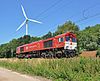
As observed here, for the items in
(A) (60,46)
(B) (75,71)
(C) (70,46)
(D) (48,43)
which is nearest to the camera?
(B) (75,71)

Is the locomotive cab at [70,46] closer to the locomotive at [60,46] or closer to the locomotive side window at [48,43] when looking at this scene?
the locomotive at [60,46]

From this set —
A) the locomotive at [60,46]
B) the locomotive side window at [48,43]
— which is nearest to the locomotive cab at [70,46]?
the locomotive at [60,46]

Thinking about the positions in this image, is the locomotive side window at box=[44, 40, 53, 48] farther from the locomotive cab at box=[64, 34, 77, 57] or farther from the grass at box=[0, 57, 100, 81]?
the grass at box=[0, 57, 100, 81]

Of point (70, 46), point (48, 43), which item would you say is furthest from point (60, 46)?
point (48, 43)

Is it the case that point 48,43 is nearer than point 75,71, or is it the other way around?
point 75,71

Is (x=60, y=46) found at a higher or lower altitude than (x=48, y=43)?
lower

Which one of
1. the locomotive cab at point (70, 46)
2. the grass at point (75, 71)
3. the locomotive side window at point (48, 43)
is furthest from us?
the locomotive side window at point (48, 43)

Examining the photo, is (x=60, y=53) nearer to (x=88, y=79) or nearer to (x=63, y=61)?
(x=63, y=61)

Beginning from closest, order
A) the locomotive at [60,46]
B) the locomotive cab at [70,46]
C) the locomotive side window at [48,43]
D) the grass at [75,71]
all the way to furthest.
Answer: the grass at [75,71], the locomotive cab at [70,46], the locomotive at [60,46], the locomotive side window at [48,43]

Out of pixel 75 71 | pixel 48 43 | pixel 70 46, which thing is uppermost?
pixel 48 43

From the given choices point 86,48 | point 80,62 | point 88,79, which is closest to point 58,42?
point 86,48

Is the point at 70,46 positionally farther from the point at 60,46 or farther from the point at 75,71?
the point at 75,71

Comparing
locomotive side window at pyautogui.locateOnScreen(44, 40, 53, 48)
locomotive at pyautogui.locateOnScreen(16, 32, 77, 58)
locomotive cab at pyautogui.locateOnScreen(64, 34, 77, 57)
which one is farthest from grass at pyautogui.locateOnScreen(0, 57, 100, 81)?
locomotive side window at pyautogui.locateOnScreen(44, 40, 53, 48)

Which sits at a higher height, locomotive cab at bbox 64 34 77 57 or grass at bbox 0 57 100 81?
locomotive cab at bbox 64 34 77 57
